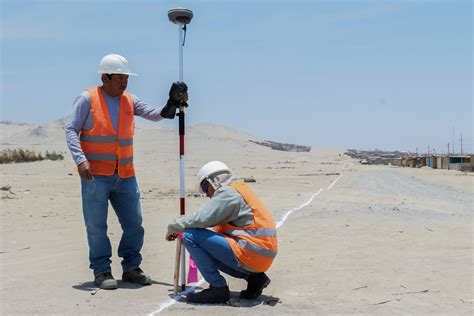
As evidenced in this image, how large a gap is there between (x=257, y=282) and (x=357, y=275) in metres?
1.44

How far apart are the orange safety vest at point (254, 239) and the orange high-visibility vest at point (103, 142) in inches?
54.5

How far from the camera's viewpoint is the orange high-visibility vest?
6.08m

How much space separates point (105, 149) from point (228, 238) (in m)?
1.61

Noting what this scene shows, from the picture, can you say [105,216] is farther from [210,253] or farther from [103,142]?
[210,253]

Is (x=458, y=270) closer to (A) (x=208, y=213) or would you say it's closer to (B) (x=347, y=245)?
(B) (x=347, y=245)

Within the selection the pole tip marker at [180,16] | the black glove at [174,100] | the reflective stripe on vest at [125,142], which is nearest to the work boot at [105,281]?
the reflective stripe on vest at [125,142]

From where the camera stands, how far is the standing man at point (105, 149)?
6047 millimetres

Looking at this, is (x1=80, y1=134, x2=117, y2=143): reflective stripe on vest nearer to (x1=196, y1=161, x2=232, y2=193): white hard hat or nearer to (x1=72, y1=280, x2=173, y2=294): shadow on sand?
(x1=196, y1=161, x2=232, y2=193): white hard hat

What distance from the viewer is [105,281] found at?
5.91 metres

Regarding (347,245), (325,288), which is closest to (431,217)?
(347,245)

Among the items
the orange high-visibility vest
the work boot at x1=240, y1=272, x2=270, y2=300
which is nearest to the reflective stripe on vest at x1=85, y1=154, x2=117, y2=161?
the orange high-visibility vest

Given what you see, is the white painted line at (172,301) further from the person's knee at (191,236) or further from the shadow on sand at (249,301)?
the person's knee at (191,236)

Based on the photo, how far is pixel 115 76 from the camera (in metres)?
6.14

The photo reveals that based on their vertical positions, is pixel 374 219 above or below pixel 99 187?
below
